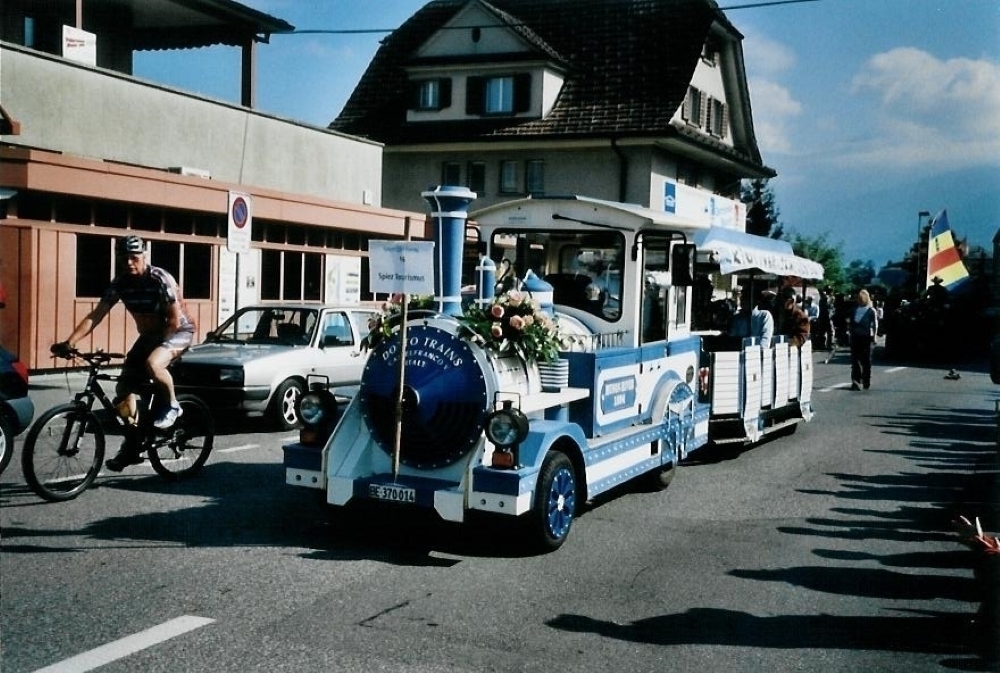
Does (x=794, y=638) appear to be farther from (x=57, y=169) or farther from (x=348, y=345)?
(x=57, y=169)

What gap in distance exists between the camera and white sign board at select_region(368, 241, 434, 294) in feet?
21.9

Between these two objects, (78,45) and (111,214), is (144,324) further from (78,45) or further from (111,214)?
(78,45)

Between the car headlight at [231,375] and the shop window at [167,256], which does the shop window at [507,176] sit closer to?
the shop window at [167,256]

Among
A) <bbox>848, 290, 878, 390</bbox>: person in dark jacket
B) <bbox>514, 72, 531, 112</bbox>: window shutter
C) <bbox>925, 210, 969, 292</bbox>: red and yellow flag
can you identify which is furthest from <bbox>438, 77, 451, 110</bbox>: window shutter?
<bbox>848, 290, 878, 390</bbox>: person in dark jacket

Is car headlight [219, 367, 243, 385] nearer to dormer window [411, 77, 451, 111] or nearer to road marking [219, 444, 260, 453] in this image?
road marking [219, 444, 260, 453]

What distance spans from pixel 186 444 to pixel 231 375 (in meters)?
2.90

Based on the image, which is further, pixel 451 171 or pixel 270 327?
pixel 451 171

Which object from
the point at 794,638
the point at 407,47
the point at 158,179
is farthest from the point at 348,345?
the point at 407,47

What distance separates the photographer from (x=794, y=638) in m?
5.23

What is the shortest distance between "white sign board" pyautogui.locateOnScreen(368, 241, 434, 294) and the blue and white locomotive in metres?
0.35

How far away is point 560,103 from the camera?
34.1m

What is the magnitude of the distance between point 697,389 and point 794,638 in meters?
4.91

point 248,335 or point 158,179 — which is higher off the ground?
point 158,179

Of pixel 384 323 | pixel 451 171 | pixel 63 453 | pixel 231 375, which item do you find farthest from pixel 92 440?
pixel 451 171
